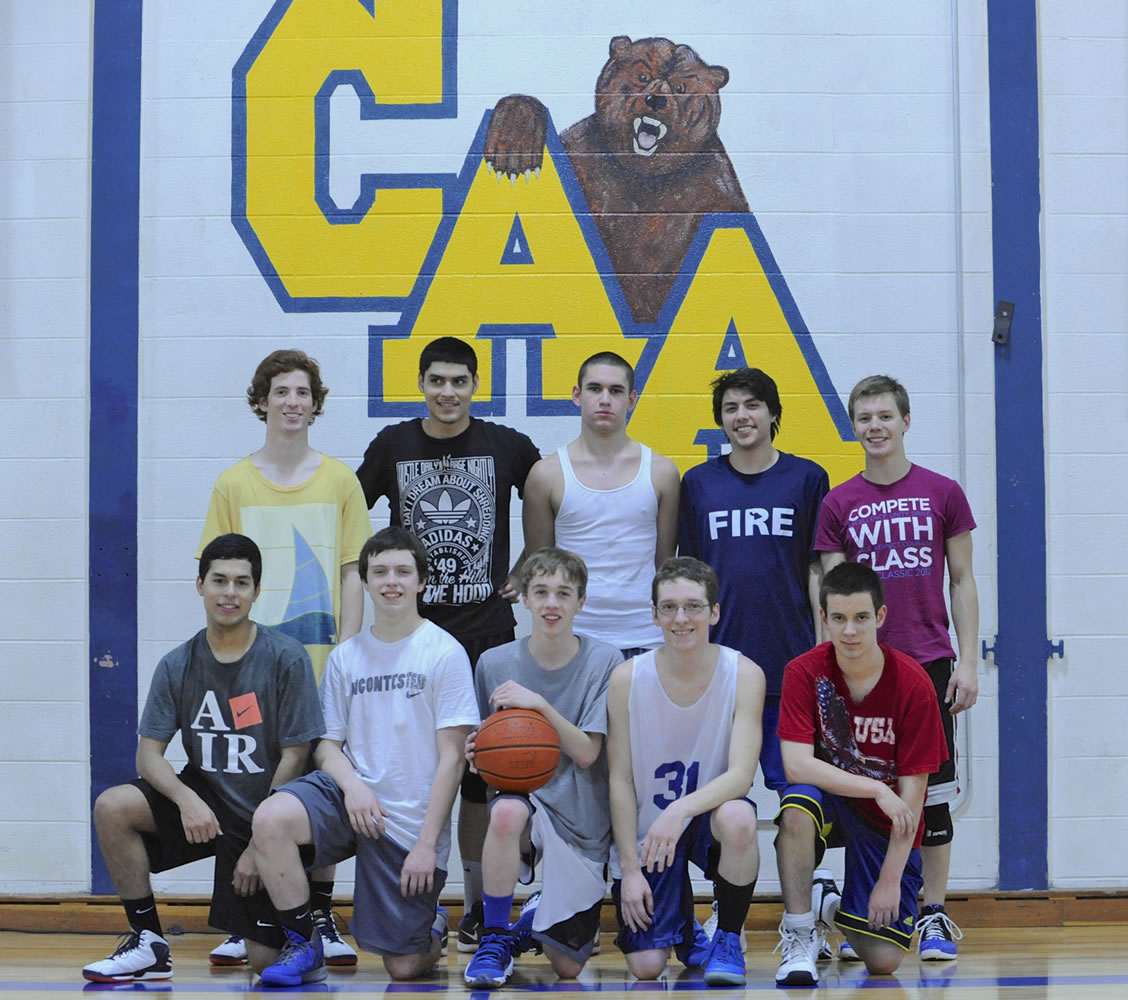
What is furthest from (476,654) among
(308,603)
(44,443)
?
(44,443)

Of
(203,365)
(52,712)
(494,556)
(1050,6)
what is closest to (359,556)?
(494,556)

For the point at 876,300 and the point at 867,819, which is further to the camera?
the point at 876,300

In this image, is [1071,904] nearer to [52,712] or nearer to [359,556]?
[359,556]

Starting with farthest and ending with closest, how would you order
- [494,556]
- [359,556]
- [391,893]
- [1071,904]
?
[1071,904]
[494,556]
[359,556]
[391,893]

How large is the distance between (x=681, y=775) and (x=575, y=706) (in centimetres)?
35

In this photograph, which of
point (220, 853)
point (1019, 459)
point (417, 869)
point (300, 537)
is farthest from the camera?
point (1019, 459)

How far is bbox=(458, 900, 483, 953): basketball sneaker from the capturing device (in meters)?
3.63

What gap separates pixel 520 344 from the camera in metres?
4.50

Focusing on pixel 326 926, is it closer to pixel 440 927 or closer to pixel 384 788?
pixel 440 927

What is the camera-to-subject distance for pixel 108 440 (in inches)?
177

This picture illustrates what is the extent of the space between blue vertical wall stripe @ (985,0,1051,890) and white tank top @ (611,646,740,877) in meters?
1.64

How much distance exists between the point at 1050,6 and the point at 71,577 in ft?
14.3

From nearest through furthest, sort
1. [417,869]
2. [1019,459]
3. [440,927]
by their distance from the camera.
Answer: [417,869], [440,927], [1019,459]

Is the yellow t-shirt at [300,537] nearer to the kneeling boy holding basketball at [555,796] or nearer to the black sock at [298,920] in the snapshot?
the kneeling boy holding basketball at [555,796]
